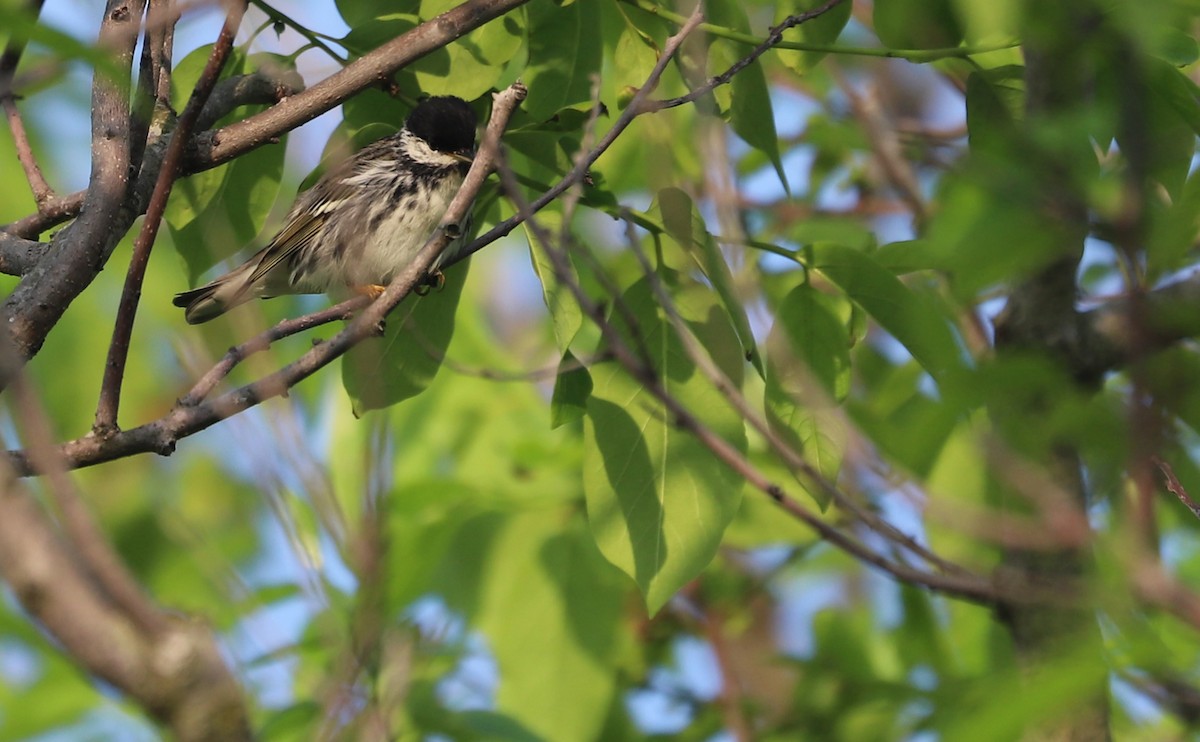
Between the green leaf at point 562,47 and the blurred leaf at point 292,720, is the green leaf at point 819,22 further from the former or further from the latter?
the blurred leaf at point 292,720

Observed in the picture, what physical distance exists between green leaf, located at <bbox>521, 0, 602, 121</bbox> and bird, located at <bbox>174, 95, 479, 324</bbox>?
133 centimetres

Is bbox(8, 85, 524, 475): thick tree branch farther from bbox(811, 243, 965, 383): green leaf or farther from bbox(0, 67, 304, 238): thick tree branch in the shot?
bbox(811, 243, 965, 383): green leaf

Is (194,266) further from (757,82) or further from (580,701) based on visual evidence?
(580,701)

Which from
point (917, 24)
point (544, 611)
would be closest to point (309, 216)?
point (544, 611)

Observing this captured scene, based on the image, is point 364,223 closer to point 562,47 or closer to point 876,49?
point 562,47

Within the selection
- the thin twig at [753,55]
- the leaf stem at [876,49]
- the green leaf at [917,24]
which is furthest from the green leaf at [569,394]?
the green leaf at [917,24]

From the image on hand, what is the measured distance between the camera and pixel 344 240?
5254 mm

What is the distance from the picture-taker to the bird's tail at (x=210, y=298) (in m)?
4.75

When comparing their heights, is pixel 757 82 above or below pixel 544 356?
above

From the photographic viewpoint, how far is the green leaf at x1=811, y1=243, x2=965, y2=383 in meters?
2.94

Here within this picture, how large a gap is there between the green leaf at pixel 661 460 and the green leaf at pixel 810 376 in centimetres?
11

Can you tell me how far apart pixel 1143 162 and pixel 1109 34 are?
939 mm

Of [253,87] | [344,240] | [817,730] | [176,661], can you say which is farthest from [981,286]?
[344,240]

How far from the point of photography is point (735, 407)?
2.55 metres
